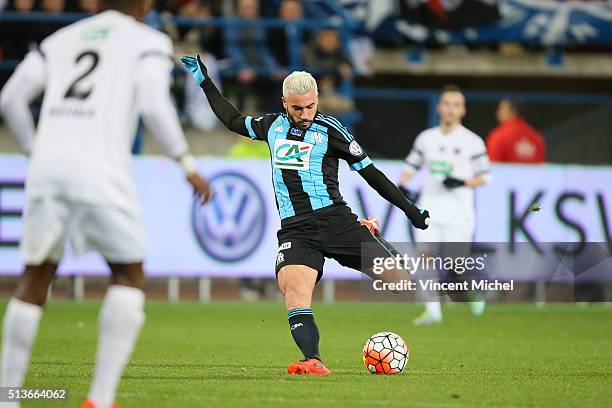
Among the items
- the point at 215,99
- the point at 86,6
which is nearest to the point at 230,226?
the point at 86,6

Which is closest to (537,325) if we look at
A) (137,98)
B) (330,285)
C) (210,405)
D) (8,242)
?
(330,285)

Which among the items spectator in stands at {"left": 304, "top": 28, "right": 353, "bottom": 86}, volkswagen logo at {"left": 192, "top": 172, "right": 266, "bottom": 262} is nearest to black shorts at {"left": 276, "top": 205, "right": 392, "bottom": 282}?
volkswagen logo at {"left": 192, "top": 172, "right": 266, "bottom": 262}

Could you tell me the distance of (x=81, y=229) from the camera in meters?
6.16

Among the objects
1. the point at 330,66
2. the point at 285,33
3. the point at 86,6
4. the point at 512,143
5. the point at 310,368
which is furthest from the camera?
the point at 285,33

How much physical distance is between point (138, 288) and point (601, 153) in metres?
18.0

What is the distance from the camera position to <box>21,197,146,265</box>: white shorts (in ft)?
19.9

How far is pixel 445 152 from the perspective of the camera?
1505cm

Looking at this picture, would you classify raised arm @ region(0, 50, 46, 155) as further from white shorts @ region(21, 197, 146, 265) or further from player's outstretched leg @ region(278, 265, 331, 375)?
player's outstretched leg @ region(278, 265, 331, 375)

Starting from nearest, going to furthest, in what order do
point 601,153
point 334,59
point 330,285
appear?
point 330,285, point 334,59, point 601,153

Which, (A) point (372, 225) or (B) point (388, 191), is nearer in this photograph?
(B) point (388, 191)

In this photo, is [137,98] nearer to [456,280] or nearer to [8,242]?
[456,280]

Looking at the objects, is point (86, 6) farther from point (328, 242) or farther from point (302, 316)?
point (302, 316)

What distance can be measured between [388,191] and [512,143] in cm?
1028

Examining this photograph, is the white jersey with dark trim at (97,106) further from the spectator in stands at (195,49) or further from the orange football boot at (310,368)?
the spectator in stands at (195,49)
